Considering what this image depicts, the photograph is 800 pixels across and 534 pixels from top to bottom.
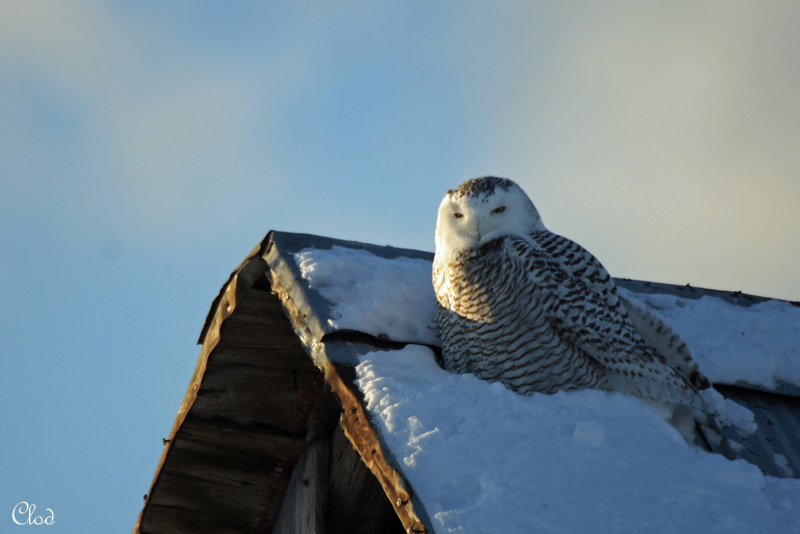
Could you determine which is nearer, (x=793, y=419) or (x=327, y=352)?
(x=327, y=352)

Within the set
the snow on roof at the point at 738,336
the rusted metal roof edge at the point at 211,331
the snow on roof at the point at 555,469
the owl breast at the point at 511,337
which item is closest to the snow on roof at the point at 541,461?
the snow on roof at the point at 555,469

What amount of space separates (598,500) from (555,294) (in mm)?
931

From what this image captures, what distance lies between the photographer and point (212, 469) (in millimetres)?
3555

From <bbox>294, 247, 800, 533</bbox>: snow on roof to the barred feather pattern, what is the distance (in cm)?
15

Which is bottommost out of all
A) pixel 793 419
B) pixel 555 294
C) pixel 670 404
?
pixel 793 419

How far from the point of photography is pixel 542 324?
8.52 ft

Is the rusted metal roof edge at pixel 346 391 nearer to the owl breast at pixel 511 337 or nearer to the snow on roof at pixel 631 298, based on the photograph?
the snow on roof at pixel 631 298

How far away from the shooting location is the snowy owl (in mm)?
2588

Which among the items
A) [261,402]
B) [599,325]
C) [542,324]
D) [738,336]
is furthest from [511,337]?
[738,336]

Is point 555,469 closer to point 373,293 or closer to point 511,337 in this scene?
point 511,337

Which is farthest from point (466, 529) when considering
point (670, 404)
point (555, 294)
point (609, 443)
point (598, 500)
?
point (670, 404)

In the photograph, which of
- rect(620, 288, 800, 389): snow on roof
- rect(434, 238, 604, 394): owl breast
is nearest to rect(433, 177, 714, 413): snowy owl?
rect(434, 238, 604, 394): owl breast

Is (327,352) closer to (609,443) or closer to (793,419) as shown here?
(609,443)

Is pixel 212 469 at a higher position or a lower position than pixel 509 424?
lower
